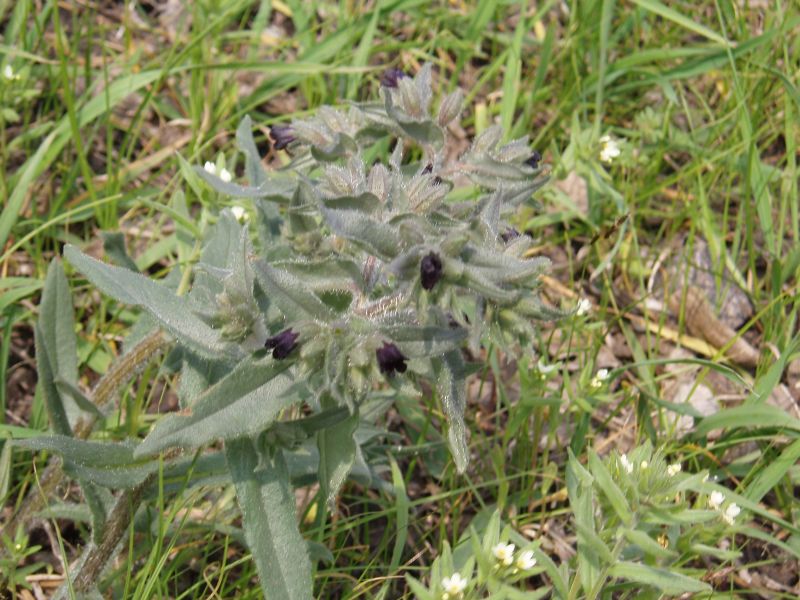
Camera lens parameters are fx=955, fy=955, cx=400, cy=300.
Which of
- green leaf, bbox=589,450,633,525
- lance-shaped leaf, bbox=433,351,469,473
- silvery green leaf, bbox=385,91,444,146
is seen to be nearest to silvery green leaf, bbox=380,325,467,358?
lance-shaped leaf, bbox=433,351,469,473

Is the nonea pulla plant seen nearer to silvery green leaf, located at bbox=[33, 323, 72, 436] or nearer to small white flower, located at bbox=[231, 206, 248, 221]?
silvery green leaf, located at bbox=[33, 323, 72, 436]

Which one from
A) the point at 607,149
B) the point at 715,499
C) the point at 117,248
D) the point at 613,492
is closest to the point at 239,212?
the point at 117,248

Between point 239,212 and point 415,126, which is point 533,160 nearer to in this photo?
point 415,126

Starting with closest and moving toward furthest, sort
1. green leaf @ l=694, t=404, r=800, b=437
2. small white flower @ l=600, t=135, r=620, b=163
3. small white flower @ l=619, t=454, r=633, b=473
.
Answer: small white flower @ l=619, t=454, r=633, b=473
green leaf @ l=694, t=404, r=800, b=437
small white flower @ l=600, t=135, r=620, b=163

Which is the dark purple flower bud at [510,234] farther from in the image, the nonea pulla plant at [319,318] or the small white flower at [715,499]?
the small white flower at [715,499]

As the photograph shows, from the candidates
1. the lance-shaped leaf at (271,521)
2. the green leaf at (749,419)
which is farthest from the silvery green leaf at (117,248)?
the green leaf at (749,419)

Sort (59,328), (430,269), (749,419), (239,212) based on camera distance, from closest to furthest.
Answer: (430,269)
(59,328)
(749,419)
(239,212)
